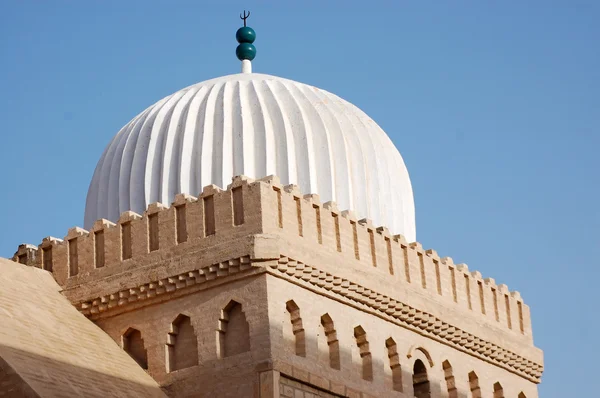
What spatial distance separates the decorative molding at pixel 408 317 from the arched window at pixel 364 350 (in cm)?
42

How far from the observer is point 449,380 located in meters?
27.8

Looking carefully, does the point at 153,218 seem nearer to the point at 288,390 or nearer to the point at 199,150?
the point at 199,150

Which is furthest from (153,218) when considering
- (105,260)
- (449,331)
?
(449,331)

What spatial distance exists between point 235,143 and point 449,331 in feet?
15.4

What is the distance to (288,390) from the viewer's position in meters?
23.9

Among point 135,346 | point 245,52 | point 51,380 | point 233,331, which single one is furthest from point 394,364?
point 245,52

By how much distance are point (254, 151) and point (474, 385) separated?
18.4ft

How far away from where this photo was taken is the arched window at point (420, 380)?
27141 millimetres

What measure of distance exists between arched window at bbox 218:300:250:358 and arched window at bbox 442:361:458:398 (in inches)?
185

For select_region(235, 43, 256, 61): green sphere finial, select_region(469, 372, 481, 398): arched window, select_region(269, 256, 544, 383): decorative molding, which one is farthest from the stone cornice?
select_region(235, 43, 256, 61): green sphere finial

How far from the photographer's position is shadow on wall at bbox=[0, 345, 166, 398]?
70.8 ft

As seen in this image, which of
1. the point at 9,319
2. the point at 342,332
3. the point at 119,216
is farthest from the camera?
the point at 119,216

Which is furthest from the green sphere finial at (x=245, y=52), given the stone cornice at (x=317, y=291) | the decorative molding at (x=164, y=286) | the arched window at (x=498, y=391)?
the arched window at (x=498, y=391)

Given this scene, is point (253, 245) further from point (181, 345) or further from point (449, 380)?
point (449, 380)
